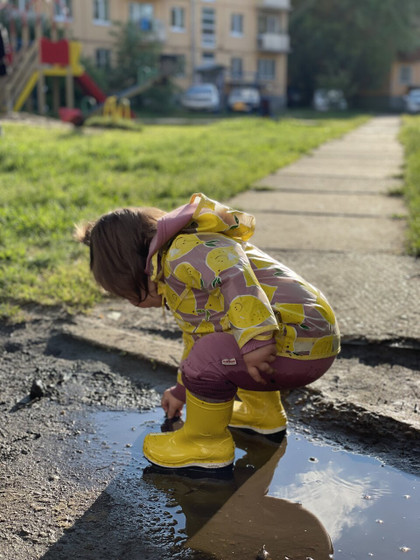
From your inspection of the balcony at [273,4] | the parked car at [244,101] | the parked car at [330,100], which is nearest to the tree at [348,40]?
the parked car at [330,100]

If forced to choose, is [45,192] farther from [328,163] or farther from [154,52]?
[154,52]

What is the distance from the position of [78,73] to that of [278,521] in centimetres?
1980

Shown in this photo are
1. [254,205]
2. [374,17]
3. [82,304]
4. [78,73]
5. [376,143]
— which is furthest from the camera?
[374,17]

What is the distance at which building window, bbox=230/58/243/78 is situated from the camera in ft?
112

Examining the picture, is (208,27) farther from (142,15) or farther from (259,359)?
(259,359)

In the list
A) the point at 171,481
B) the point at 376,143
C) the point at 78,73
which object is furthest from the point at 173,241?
the point at 78,73

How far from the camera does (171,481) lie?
74.2 inches

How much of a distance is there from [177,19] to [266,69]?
657 cm

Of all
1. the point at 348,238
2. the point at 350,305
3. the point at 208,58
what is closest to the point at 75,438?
the point at 350,305

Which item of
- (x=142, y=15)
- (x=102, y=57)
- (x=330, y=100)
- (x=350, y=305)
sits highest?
(x=142, y=15)

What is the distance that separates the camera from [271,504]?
1763 millimetres

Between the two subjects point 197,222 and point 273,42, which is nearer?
point 197,222

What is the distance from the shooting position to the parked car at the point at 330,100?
3503 centimetres

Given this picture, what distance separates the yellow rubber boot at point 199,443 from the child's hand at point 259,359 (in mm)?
223
